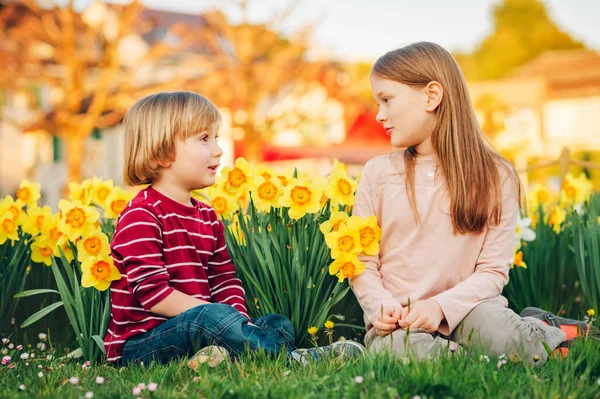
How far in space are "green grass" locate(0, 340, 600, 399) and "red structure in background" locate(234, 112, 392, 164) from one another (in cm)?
1560

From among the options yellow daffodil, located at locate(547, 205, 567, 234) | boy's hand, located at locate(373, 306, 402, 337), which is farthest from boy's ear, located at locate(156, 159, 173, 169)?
yellow daffodil, located at locate(547, 205, 567, 234)

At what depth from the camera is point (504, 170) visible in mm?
2625

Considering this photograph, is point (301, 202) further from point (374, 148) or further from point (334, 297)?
point (374, 148)

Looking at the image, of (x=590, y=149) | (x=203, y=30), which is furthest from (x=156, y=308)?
(x=590, y=149)

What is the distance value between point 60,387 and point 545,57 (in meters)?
34.3

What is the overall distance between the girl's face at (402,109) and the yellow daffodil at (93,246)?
3.64 feet

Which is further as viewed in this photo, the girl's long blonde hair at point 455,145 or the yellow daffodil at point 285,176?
the yellow daffodil at point 285,176

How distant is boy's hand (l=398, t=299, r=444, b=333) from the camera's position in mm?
2346

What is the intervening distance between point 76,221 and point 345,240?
3.43ft

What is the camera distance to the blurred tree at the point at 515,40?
4141 centimetres

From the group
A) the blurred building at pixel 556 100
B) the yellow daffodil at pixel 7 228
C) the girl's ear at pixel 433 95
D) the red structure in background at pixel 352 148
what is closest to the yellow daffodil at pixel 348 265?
the girl's ear at pixel 433 95

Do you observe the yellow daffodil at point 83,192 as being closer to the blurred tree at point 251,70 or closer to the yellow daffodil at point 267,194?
the yellow daffodil at point 267,194

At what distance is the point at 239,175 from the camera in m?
2.94

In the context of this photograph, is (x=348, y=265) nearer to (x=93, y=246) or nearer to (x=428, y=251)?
(x=428, y=251)
